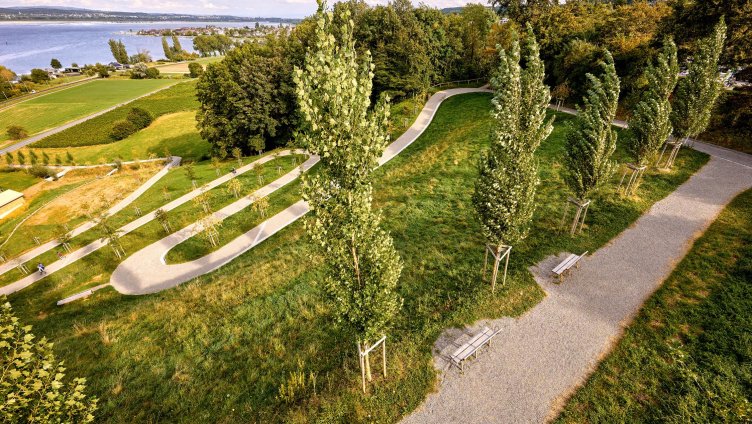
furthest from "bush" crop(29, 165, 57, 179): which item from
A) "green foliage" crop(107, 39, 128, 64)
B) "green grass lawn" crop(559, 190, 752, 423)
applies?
"green foliage" crop(107, 39, 128, 64)

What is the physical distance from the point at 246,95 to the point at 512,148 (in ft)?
129

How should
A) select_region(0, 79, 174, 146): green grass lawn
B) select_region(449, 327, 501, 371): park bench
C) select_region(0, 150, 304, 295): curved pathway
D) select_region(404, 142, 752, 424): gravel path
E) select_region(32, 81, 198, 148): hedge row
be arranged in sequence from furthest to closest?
select_region(0, 79, 174, 146): green grass lawn
select_region(32, 81, 198, 148): hedge row
select_region(0, 150, 304, 295): curved pathway
select_region(449, 327, 501, 371): park bench
select_region(404, 142, 752, 424): gravel path

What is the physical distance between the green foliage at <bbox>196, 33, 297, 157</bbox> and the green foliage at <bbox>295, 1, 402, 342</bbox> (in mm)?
38083

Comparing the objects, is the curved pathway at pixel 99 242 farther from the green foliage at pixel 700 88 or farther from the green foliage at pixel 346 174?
the green foliage at pixel 700 88

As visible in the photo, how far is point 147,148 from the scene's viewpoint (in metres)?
56.9

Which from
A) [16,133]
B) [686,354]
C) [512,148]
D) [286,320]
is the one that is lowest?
[16,133]

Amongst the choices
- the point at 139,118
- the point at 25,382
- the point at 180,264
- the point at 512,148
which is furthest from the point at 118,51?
the point at 512,148

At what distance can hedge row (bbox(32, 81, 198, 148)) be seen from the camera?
61.8 m

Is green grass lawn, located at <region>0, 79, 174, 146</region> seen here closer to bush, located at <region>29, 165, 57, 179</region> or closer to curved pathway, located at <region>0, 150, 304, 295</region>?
bush, located at <region>29, 165, 57, 179</region>

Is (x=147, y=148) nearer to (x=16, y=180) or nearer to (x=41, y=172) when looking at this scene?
(x=41, y=172)

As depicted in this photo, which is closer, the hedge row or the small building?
the small building

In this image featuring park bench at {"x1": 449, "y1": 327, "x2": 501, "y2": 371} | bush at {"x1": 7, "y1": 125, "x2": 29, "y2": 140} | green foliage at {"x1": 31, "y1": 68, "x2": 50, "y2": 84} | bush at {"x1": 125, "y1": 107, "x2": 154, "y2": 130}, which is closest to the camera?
park bench at {"x1": 449, "y1": 327, "x2": 501, "y2": 371}

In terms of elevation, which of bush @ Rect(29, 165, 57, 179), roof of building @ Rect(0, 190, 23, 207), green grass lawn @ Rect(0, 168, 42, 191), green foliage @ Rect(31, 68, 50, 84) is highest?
green foliage @ Rect(31, 68, 50, 84)

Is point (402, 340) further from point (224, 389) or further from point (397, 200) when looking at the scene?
point (397, 200)
